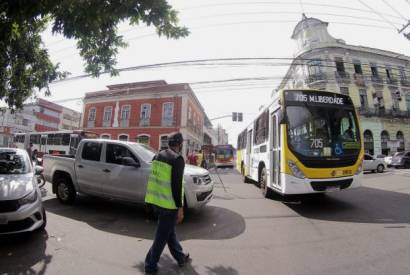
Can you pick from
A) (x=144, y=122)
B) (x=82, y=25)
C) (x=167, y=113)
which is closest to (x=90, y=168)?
(x=82, y=25)

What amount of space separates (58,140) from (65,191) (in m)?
18.1

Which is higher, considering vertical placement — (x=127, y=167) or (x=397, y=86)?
(x=397, y=86)

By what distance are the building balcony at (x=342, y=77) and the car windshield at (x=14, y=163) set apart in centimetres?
3141

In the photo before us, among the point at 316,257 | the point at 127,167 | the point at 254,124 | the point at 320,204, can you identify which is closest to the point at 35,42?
the point at 127,167

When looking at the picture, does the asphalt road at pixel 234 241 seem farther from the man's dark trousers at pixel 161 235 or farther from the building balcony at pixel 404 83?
the building balcony at pixel 404 83

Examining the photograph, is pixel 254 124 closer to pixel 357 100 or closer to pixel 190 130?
pixel 190 130

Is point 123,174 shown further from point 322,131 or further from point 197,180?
point 322,131

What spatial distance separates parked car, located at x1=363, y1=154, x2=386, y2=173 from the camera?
54.0 feet

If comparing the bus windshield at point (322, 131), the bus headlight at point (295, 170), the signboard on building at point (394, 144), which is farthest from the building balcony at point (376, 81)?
the bus headlight at point (295, 170)

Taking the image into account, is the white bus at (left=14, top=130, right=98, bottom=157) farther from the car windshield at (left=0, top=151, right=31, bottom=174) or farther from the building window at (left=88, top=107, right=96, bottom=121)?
the car windshield at (left=0, top=151, right=31, bottom=174)

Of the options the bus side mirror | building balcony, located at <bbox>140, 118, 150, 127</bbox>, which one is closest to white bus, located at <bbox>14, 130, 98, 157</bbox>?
building balcony, located at <bbox>140, 118, 150, 127</bbox>

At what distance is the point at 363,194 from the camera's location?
7.75 meters

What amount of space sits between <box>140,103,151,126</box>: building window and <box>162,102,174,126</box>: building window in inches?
81.2

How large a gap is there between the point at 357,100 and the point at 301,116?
91.0 feet
